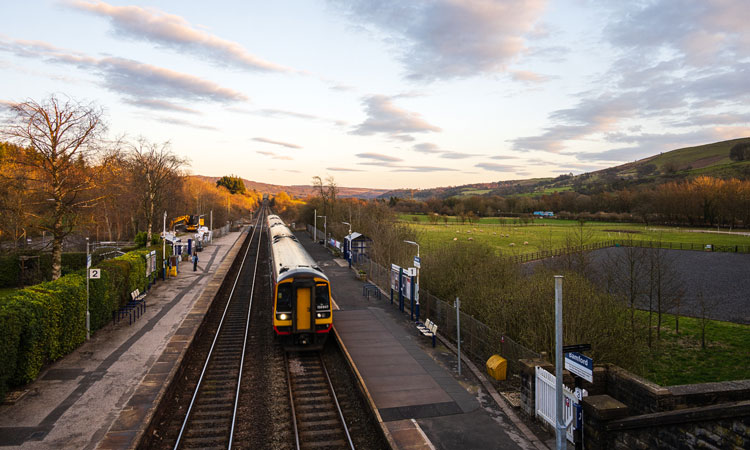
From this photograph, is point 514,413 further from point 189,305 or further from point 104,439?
point 189,305

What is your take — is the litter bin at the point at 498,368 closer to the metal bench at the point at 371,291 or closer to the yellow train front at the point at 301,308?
the yellow train front at the point at 301,308

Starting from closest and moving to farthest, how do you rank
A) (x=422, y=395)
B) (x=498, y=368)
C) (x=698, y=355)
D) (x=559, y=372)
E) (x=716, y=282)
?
1. (x=559, y=372)
2. (x=422, y=395)
3. (x=498, y=368)
4. (x=698, y=355)
5. (x=716, y=282)

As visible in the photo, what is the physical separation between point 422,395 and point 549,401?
331 centimetres

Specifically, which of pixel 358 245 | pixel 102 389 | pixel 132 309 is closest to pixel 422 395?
pixel 102 389

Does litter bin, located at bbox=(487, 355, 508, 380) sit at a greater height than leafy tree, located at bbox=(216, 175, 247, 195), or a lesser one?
lesser

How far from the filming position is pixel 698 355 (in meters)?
22.1

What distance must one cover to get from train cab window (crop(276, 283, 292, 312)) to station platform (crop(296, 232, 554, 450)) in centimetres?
254

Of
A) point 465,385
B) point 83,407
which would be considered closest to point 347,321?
point 465,385

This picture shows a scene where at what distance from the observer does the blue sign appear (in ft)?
24.4

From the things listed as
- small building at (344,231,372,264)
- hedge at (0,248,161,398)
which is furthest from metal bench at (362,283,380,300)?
hedge at (0,248,161,398)

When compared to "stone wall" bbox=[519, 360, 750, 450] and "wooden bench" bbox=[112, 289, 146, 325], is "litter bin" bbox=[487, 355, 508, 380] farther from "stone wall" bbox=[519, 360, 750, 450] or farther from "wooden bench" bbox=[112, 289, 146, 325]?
"wooden bench" bbox=[112, 289, 146, 325]

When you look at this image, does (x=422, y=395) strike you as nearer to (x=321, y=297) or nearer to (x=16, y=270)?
(x=321, y=297)

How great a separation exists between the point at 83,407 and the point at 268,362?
5540mm

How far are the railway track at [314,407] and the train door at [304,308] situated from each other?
4.17 ft
